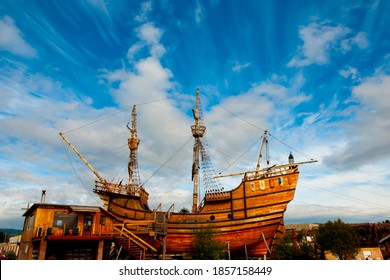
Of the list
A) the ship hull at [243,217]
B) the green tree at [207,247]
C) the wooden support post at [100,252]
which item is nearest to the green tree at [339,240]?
the ship hull at [243,217]

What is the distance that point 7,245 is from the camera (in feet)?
190

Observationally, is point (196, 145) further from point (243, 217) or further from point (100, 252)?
point (100, 252)

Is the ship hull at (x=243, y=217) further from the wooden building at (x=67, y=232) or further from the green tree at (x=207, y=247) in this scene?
the wooden building at (x=67, y=232)

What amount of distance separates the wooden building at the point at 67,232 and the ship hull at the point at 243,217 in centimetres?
512

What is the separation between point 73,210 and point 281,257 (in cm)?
1760

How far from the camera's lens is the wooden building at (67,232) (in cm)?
2062

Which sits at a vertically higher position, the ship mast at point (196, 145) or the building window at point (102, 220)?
the ship mast at point (196, 145)

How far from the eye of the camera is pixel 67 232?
21.5 metres

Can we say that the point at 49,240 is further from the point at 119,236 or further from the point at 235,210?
the point at 235,210

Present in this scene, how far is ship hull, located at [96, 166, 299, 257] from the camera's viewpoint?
27.3 meters

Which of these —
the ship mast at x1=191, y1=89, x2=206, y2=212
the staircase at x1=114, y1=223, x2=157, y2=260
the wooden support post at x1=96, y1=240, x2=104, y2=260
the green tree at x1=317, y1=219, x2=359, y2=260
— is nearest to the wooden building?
the wooden support post at x1=96, y1=240, x2=104, y2=260

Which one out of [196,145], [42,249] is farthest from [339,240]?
[42,249]

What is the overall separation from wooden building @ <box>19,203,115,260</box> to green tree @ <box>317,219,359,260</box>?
2046 cm
